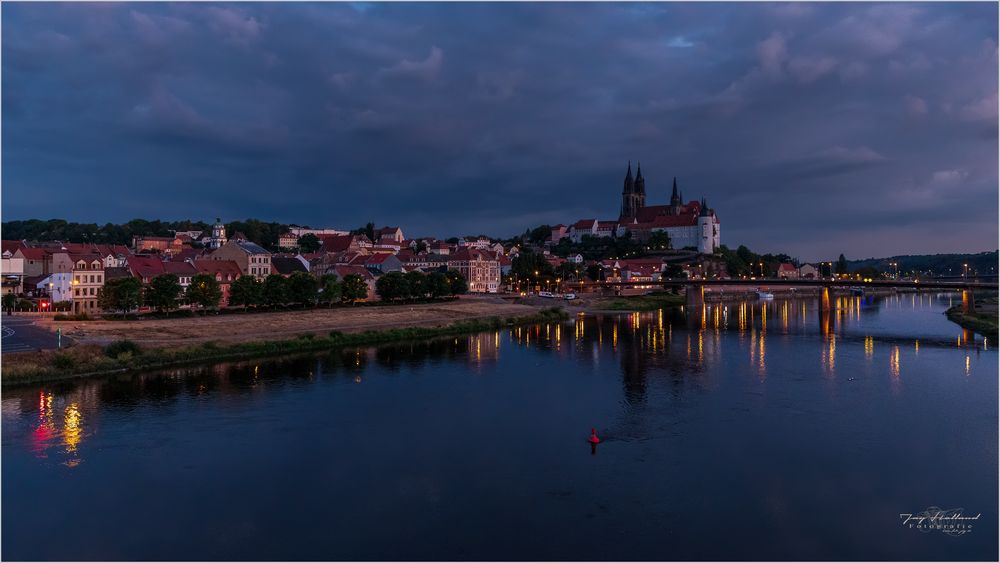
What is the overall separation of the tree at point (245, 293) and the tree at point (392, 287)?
40.4ft

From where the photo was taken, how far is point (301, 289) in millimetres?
48656

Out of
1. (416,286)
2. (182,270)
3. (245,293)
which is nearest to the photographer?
(245,293)

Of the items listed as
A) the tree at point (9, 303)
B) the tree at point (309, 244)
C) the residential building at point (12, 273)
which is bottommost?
the tree at point (9, 303)

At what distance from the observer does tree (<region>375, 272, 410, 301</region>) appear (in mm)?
57156

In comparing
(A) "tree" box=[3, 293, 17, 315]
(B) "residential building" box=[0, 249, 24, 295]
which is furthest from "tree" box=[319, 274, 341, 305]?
(B) "residential building" box=[0, 249, 24, 295]

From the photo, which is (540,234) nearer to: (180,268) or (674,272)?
(674,272)

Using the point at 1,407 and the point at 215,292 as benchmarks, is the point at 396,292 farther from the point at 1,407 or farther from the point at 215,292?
the point at 1,407

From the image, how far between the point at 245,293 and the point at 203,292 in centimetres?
282

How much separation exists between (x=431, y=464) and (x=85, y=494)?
8.08 m

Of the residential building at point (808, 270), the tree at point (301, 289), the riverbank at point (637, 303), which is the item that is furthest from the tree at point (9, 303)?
the residential building at point (808, 270)

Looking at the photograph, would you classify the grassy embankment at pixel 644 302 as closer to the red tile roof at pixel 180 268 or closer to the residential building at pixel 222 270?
the residential building at pixel 222 270

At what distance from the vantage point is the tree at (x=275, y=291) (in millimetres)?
46906

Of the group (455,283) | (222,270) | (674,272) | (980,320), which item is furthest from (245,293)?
(674,272)

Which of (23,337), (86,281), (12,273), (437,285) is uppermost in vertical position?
(12,273)
